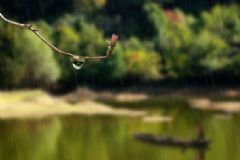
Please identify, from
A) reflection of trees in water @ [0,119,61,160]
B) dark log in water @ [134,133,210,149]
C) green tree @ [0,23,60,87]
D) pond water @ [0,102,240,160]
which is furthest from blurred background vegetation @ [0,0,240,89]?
dark log in water @ [134,133,210,149]

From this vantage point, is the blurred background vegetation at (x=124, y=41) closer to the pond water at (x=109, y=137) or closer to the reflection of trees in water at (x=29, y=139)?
the pond water at (x=109, y=137)

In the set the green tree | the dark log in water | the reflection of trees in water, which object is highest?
the green tree

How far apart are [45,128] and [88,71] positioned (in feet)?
28.3

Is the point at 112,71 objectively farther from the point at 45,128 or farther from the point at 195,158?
the point at 195,158

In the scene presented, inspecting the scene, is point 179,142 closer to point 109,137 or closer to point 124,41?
point 109,137

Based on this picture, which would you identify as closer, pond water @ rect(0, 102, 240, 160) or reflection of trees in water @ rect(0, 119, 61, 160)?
pond water @ rect(0, 102, 240, 160)

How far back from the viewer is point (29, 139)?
74.5 feet

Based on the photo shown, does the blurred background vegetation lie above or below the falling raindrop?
above

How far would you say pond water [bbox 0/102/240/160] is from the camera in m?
19.6

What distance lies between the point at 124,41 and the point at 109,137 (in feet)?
46.3

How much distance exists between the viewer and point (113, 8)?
3772 cm

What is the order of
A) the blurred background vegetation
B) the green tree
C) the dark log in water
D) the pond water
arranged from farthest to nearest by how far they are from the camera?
the blurred background vegetation, the green tree, the pond water, the dark log in water

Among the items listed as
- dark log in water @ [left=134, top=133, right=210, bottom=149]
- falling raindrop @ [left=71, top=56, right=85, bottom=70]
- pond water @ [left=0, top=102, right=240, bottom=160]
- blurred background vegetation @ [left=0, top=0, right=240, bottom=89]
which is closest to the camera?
falling raindrop @ [left=71, top=56, right=85, bottom=70]

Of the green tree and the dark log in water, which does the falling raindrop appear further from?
the green tree
